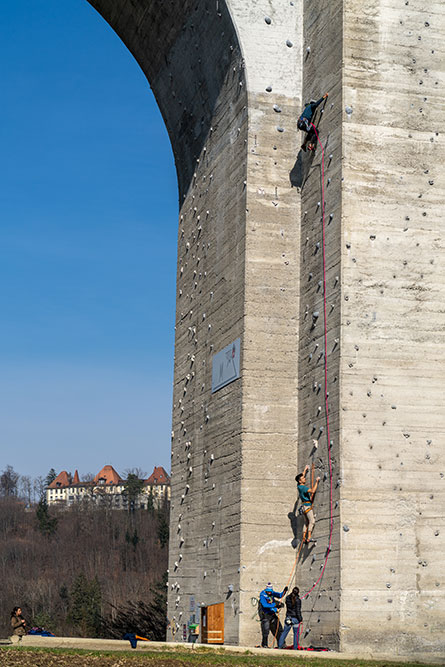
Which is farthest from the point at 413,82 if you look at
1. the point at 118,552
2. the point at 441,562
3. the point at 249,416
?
the point at 118,552

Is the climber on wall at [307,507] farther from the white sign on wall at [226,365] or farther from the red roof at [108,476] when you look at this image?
the red roof at [108,476]

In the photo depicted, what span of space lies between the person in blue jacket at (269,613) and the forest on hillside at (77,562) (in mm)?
58002

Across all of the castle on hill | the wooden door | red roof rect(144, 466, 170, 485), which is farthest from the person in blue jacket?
red roof rect(144, 466, 170, 485)

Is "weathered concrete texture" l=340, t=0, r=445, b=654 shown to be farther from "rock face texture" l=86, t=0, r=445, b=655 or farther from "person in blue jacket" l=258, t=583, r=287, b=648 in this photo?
"person in blue jacket" l=258, t=583, r=287, b=648

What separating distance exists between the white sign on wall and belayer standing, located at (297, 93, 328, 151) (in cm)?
337

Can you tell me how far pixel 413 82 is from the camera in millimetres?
15750

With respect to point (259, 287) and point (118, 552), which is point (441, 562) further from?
point (118, 552)

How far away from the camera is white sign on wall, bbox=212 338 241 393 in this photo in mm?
16578

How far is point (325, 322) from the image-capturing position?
15.3 m

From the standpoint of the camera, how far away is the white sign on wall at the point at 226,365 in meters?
16.6

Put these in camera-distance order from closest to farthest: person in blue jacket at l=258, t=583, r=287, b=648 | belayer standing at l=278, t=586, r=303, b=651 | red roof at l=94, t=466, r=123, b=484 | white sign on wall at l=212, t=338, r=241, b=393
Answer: belayer standing at l=278, t=586, r=303, b=651, person in blue jacket at l=258, t=583, r=287, b=648, white sign on wall at l=212, t=338, r=241, b=393, red roof at l=94, t=466, r=123, b=484

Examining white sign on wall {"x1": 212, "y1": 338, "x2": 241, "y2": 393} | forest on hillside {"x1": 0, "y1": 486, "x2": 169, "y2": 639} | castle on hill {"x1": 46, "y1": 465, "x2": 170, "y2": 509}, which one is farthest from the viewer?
castle on hill {"x1": 46, "y1": 465, "x2": 170, "y2": 509}

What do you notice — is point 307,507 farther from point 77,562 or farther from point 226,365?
point 77,562

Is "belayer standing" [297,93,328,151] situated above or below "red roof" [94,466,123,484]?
below
